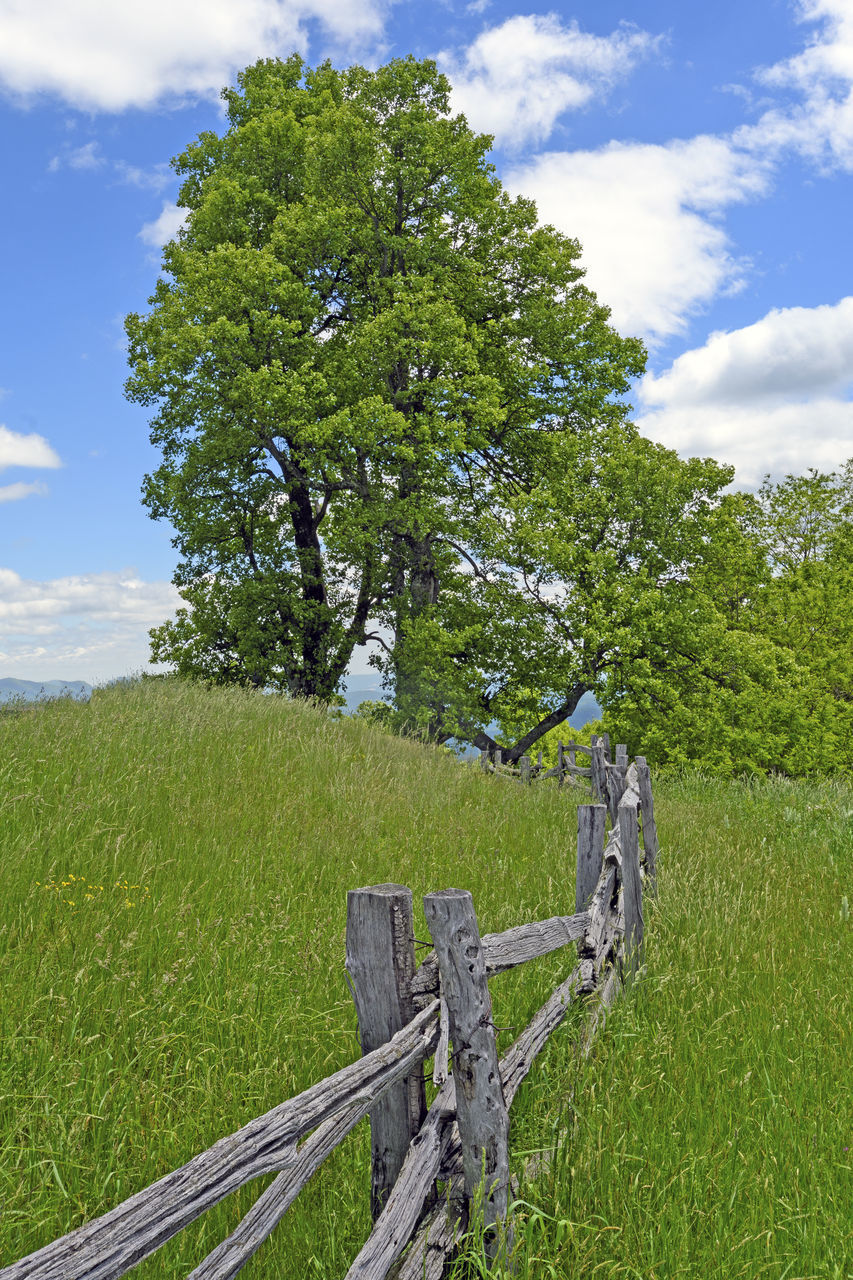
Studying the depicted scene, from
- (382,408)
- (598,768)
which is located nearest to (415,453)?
(382,408)

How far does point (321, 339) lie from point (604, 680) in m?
11.4

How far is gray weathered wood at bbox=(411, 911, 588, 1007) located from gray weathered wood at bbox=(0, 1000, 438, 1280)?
20 centimetres

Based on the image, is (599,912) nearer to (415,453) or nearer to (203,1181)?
(203,1181)

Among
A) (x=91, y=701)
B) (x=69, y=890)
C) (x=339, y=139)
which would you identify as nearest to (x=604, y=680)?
(x=91, y=701)

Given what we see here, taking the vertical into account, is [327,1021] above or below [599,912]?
below

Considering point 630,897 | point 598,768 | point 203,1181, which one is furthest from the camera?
point 598,768

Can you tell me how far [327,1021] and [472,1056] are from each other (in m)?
1.34

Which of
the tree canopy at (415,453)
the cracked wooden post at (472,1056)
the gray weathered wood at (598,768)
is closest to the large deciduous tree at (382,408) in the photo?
the tree canopy at (415,453)

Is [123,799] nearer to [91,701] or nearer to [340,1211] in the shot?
[340,1211]

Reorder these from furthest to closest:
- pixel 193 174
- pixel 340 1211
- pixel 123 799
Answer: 1. pixel 193 174
2. pixel 123 799
3. pixel 340 1211

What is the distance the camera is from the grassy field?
2832 mm

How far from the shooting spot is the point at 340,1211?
2.79 metres

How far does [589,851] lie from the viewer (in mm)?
4875

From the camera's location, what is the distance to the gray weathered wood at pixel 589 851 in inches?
187
